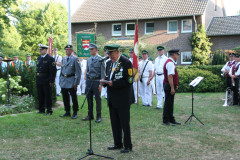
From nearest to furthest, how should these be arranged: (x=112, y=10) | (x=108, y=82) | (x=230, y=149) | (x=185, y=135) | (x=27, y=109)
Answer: (x=108, y=82) → (x=230, y=149) → (x=185, y=135) → (x=27, y=109) → (x=112, y=10)

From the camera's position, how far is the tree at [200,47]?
27.5m

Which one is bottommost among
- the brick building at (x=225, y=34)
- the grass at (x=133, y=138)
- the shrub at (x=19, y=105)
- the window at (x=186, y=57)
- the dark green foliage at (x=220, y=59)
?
the grass at (x=133, y=138)

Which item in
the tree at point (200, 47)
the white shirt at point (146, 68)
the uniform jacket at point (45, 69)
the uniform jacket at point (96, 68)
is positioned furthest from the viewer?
the tree at point (200, 47)

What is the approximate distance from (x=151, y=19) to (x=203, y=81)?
15.8 meters

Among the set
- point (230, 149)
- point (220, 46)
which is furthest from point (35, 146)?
point (220, 46)

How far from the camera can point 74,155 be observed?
5367 mm

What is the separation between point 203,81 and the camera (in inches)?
671

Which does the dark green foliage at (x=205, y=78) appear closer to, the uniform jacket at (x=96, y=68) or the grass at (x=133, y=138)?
the grass at (x=133, y=138)

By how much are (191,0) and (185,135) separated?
26.5m

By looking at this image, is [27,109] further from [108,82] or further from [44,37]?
[44,37]

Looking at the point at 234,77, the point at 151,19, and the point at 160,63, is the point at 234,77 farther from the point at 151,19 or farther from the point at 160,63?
the point at 151,19

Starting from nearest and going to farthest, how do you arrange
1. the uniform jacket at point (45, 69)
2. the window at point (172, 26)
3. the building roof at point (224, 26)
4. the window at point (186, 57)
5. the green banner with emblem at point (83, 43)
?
the uniform jacket at point (45, 69)
the green banner with emblem at point (83, 43)
the building roof at point (224, 26)
the window at point (186, 57)
the window at point (172, 26)

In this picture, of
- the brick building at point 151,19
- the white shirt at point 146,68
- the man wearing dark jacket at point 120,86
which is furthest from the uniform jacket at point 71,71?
the brick building at point 151,19


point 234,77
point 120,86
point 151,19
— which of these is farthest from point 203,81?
point 151,19
